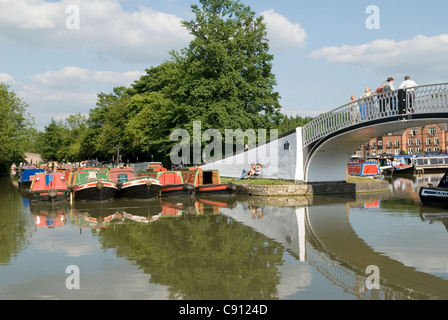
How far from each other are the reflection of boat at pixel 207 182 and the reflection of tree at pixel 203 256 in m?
8.83

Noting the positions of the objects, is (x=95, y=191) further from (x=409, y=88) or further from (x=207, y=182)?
(x=409, y=88)

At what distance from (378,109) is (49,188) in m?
16.5

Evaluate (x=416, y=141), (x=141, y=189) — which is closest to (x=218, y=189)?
(x=141, y=189)

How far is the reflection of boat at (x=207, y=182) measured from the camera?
23.4 meters

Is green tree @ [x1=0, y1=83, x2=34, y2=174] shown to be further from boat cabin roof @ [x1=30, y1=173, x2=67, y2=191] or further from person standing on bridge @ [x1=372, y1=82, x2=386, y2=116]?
person standing on bridge @ [x1=372, y1=82, x2=386, y2=116]

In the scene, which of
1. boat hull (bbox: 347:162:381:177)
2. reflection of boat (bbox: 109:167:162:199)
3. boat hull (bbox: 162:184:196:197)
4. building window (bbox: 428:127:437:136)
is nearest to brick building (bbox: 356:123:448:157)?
building window (bbox: 428:127:437:136)

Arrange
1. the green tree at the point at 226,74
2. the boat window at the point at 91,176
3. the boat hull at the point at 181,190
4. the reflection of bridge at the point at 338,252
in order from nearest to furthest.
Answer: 1. the reflection of bridge at the point at 338,252
2. the boat hull at the point at 181,190
3. the boat window at the point at 91,176
4. the green tree at the point at 226,74

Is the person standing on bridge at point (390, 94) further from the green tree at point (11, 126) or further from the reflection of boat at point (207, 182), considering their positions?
the green tree at point (11, 126)

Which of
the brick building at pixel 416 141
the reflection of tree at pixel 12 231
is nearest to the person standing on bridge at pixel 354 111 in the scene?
the reflection of tree at pixel 12 231

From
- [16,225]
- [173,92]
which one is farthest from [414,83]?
[173,92]

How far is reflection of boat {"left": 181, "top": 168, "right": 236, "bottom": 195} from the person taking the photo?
23422 millimetres

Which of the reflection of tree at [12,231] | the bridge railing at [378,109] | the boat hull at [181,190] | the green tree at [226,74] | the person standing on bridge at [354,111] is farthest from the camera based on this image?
the green tree at [226,74]

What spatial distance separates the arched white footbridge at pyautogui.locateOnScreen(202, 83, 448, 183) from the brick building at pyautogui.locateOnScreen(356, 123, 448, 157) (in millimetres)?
53764

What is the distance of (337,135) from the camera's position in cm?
1980
